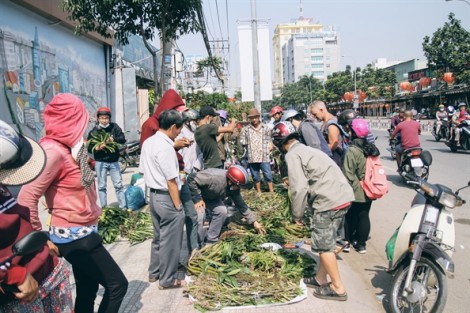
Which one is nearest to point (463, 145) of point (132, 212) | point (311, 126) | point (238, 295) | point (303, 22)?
point (311, 126)

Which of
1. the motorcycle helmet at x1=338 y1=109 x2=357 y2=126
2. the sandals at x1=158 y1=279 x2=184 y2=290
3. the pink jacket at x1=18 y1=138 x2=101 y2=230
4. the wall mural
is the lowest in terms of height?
the sandals at x1=158 y1=279 x2=184 y2=290

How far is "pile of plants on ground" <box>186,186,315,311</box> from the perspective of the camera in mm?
3807

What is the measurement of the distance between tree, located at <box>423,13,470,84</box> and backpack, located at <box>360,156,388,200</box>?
33.5m

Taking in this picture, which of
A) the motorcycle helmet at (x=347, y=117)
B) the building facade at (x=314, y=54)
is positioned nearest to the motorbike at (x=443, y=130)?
the motorcycle helmet at (x=347, y=117)

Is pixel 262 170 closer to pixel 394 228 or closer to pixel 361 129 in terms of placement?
pixel 394 228

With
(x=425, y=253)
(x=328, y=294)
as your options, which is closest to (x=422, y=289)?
(x=425, y=253)

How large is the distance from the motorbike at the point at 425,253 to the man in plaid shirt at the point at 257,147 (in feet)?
15.3

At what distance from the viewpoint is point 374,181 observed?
194 inches

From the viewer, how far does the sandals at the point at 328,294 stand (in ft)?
12.6

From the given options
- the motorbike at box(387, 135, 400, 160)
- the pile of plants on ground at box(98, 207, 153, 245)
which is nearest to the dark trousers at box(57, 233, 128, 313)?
the pile of plants on ground at box(98, 207, 153, 245)

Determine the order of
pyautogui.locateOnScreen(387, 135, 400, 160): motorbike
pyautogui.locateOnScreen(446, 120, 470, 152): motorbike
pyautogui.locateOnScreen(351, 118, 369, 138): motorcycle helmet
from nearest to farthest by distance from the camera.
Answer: pyautogui.locateOnScreen(351, 118, 369, 138): motorcycle helmet → pyautogui.locateOnScreen(387, 135, 400, 160): motorbike → pyautogui.locateOnScreen(446, 120, 470, 152): motorbike

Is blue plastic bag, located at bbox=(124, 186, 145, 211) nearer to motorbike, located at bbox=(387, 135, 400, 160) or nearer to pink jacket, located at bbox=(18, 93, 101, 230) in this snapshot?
pink jacket, located at bbox=(18, 93, 101, 230)

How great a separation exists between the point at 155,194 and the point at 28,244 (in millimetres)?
2207

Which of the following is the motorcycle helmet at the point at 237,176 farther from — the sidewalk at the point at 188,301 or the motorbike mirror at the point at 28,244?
the motorbike mirror at the point at 28,244
